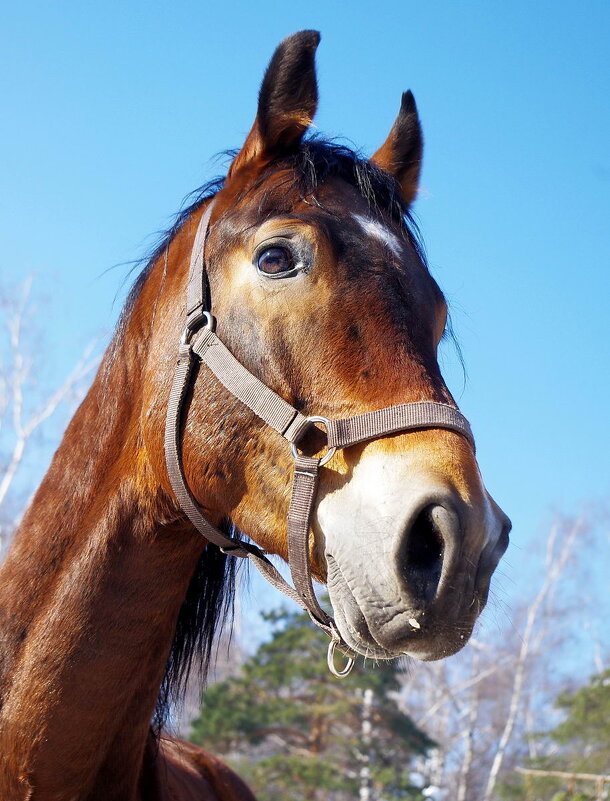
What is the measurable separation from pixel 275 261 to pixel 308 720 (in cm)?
1221

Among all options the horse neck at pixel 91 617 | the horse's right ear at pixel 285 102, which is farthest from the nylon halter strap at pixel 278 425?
the horse's right ear at pixel 285 102

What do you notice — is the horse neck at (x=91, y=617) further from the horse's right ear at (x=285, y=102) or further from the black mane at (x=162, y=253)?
the horse's right ear at (x=285, y=102)

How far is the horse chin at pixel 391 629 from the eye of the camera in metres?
1.87

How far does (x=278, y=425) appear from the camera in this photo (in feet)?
7.28

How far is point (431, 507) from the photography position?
1836 mm

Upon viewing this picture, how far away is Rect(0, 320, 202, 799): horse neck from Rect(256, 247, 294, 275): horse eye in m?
0.70

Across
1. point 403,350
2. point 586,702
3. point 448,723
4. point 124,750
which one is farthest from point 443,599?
point 448,723

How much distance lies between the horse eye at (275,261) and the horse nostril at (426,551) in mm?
948

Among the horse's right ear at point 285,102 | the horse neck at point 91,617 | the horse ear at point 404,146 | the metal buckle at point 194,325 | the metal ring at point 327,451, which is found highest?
the horse ear at point 404,146

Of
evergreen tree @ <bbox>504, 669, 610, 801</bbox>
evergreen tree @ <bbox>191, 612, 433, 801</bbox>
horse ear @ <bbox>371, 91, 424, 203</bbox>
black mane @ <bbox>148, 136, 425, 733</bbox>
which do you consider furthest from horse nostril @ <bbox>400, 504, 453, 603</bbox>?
evergreen tree @ <bbox>504, 669, 610, 801</bbox>

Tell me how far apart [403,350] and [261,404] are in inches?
17.9

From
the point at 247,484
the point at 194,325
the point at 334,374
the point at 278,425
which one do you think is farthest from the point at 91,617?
the point at 334,374

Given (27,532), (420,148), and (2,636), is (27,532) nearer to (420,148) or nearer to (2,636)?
(2,636)

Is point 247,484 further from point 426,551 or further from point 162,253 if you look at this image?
point 162,253
